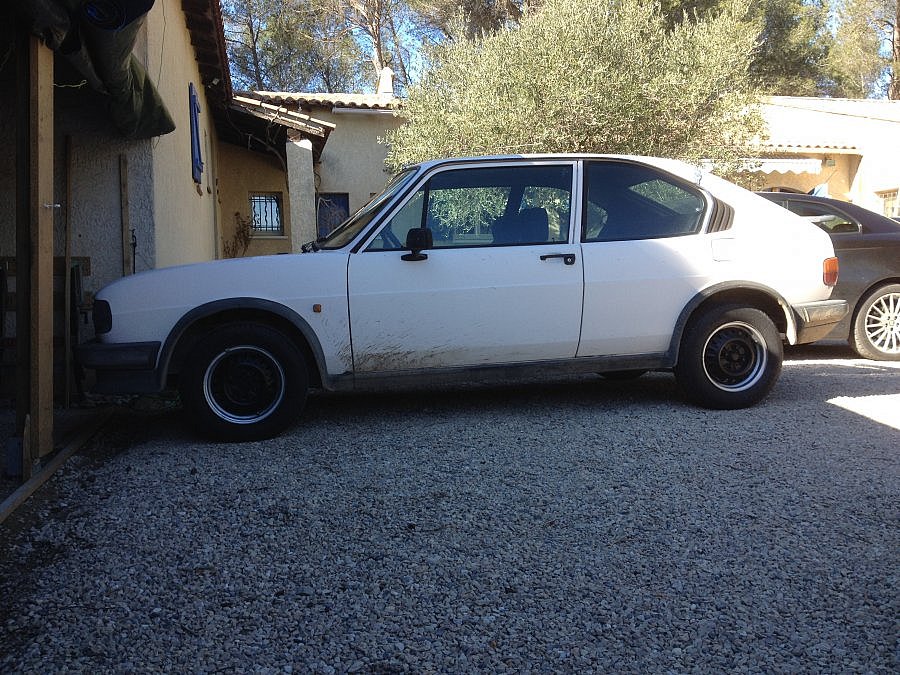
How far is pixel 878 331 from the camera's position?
7836 millimetres

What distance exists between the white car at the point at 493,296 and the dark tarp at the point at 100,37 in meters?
1.30

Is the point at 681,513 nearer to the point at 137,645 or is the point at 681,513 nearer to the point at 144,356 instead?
the point at 137,645

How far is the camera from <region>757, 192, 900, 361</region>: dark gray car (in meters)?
7.64

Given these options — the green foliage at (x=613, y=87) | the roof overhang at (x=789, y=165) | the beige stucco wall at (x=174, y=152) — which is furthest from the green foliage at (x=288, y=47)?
the beige stucco wall at (x=174, y=152)

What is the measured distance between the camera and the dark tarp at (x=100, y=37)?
3.89 m

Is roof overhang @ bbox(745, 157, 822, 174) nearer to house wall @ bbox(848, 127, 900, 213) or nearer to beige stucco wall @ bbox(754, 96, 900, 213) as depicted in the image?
beige stucco wall @ bbox(754, 96, 900, 213)

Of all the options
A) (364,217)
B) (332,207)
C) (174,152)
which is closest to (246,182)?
(332,207)

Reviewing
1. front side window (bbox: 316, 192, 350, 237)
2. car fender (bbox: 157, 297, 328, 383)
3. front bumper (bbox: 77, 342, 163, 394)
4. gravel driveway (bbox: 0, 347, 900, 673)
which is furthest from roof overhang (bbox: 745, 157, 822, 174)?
front bumper (bbox: 77, 342, 163, 394)

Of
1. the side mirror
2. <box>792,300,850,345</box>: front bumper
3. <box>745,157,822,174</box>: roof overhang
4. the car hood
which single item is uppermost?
<box>745,157,822,174</box>: roof overhang

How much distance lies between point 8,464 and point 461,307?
2658 millimetres

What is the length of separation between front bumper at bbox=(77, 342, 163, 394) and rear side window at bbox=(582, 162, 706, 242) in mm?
2836

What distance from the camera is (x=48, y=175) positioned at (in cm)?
421

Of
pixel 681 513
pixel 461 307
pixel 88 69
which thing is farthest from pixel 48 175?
pixel 681 513

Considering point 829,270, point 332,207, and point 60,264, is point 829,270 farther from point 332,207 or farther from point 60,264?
point 332,207
